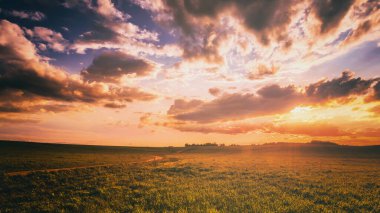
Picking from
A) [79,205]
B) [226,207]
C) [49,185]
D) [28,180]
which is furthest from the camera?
[28,180]

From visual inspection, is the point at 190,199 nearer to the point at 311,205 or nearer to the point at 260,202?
the point at 260,202

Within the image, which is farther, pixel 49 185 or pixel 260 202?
pixel 49 185

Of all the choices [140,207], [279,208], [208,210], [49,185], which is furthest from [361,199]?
[49,185]

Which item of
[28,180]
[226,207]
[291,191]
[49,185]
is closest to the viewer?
[226,207]

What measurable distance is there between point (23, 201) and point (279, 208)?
57.0 ft

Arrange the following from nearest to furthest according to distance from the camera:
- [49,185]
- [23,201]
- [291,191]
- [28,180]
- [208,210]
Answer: [208,210] → [23,201] → [291,191] → [49,185] → [28,180]

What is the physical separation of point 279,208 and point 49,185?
20715mm

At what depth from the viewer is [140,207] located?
12.5 meters

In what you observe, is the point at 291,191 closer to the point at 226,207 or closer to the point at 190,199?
the point at 226,207

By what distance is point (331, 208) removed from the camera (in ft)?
41.3

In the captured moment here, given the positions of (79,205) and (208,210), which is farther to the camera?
(79,205)

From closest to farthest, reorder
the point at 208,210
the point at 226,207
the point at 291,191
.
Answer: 1. the point at 208,210
2. the point at 226,207
3. the point at 291,191

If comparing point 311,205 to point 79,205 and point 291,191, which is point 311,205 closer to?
point 291,191

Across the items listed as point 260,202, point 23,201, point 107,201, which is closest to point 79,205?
point 107,201
